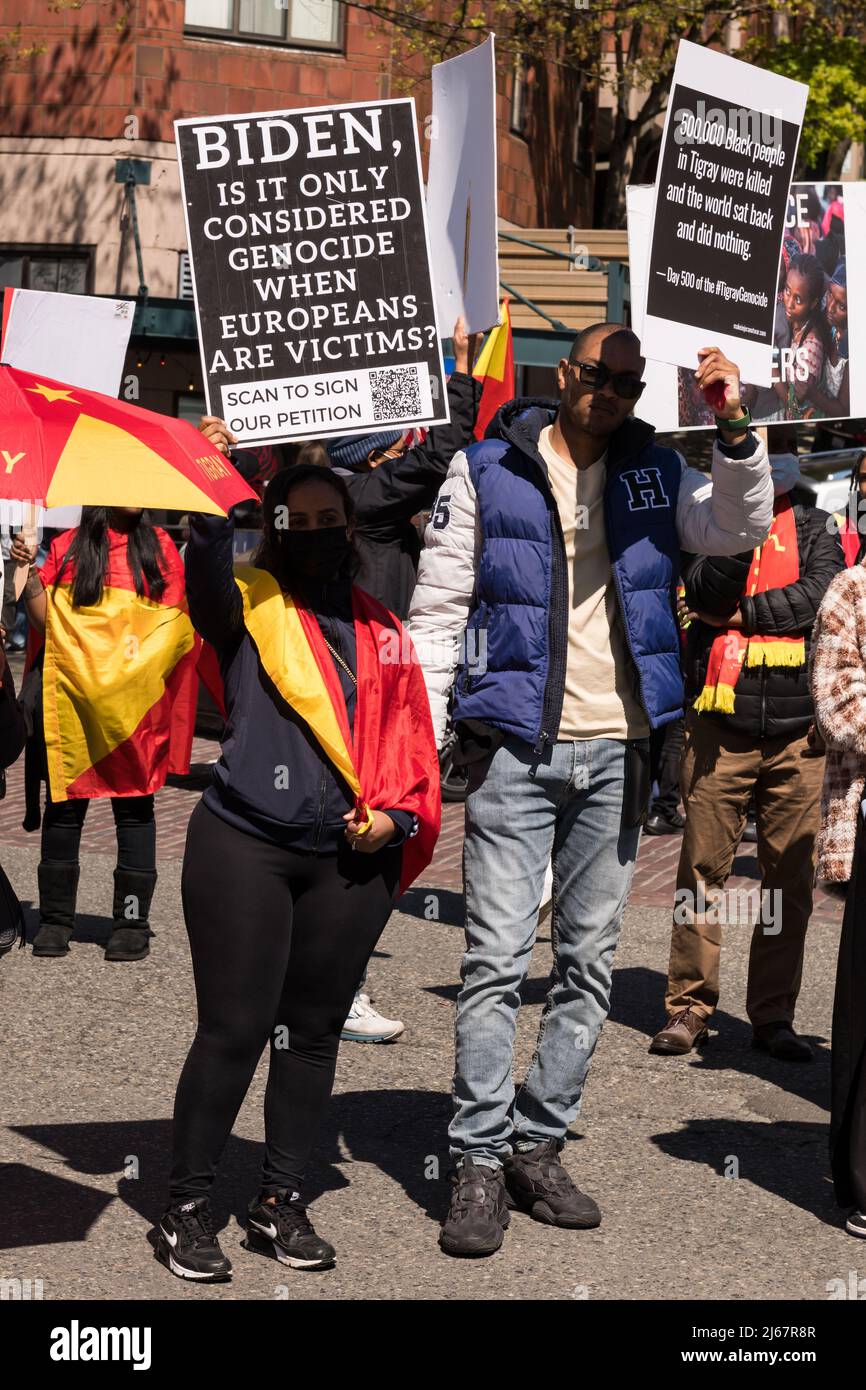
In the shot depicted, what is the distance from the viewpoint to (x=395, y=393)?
580 centimetres

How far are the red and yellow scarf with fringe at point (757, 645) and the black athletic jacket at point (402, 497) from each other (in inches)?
45.4

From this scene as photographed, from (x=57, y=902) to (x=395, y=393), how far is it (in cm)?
323

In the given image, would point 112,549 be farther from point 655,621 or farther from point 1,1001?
point 655,621

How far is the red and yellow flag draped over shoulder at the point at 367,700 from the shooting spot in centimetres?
464

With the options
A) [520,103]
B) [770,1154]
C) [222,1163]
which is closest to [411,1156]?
[222,1163]

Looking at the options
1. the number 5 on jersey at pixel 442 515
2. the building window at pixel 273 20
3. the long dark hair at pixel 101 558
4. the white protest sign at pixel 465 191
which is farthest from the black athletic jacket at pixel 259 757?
the building window at pixel 273 20

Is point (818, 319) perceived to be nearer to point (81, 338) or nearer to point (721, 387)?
point (721, 387)

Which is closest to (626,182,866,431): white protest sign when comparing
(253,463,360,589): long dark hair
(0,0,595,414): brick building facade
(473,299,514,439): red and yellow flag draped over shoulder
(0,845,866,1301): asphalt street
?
(473,299,514,439): red and yellow flag draped over shoulder

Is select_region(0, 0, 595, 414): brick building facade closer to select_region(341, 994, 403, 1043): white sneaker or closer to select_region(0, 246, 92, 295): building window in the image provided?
select_region(0, 246, 92, 295): building window

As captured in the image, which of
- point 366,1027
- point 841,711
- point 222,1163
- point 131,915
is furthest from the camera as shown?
point 131,915

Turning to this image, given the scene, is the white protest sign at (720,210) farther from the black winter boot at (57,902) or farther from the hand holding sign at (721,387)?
the black winter boot at (57,902)

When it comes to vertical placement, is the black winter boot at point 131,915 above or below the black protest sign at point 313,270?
below

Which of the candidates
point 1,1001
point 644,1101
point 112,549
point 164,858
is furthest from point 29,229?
point 644,1101

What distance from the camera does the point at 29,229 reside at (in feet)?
68.2
